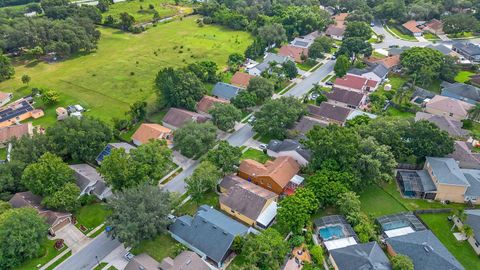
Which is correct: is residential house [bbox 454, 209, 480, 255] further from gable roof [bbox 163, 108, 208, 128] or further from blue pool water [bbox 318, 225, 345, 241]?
gable roof [bbox 163, 108, 208, 128]

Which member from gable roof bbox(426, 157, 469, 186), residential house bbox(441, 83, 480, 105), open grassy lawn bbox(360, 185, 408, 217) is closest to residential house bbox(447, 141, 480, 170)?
gable roof bbox(426, 157, 469, 186)

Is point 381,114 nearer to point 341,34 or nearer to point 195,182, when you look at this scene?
point 195,182

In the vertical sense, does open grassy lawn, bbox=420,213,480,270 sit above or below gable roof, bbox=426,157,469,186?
below

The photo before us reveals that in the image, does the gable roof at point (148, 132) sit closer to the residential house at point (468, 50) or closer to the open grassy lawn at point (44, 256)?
the open grassy lawn at point (44, 256)

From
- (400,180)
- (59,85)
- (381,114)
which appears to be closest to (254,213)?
(400,180)

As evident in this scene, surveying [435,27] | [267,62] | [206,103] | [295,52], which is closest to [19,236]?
[206,103]

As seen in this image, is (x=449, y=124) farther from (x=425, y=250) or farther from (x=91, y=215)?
(x=91, y=215)
